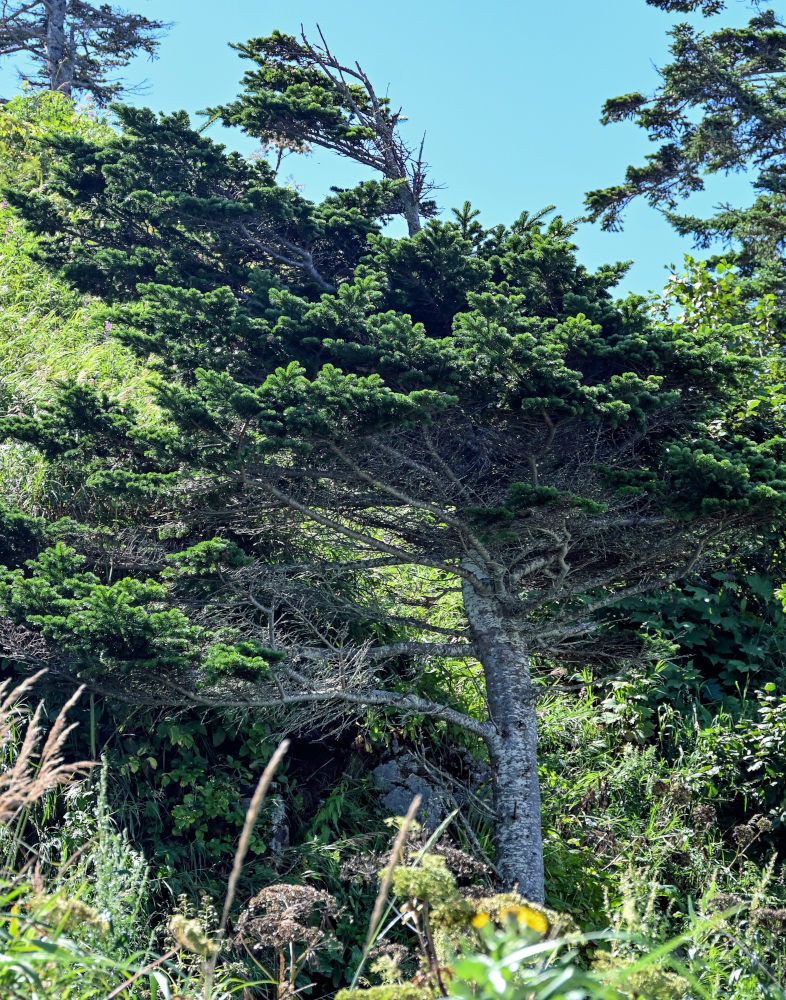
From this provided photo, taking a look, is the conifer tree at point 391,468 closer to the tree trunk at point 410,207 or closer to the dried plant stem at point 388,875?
the tree trunk at point 410,207

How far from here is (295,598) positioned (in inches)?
232

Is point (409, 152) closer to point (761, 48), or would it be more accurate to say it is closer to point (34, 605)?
point (34, 605)

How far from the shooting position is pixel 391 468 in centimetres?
561

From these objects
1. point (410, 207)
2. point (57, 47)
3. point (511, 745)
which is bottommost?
point (511, 745)

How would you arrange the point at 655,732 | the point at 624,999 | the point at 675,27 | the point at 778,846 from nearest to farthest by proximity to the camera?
1. the point at 624,999
2. the point at 778,846
3. the point at 655,732
4. the point at 675,27

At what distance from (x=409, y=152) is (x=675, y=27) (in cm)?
730

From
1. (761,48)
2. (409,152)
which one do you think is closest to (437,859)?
(409,152)

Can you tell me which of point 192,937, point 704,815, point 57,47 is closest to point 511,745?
point 704,815

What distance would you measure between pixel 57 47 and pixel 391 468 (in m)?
17.7

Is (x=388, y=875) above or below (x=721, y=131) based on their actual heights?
below

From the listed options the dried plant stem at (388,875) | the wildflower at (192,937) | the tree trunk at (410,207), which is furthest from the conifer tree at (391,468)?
the dried plant stem at (388,875)

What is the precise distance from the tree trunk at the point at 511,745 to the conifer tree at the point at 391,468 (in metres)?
0.02

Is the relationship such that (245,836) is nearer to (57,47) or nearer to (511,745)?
(511,745)

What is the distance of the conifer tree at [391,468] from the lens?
16.1 ft
